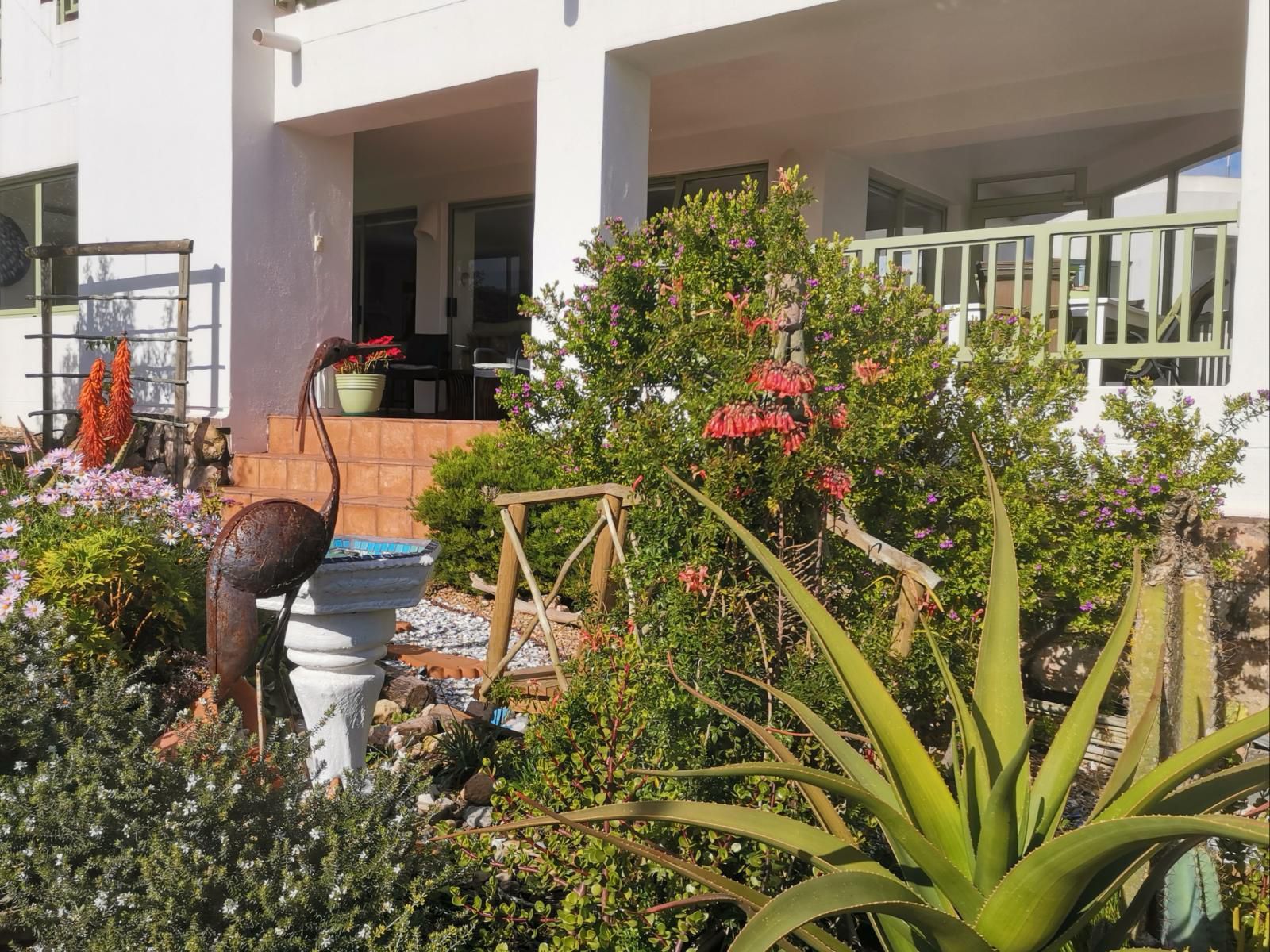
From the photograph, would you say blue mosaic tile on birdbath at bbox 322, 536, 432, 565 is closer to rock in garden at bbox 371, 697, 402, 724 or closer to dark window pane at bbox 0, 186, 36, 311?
rock in garden at bbox 371, 697, 402, 724

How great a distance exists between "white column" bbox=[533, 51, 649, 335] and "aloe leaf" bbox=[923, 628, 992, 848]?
5.16 m

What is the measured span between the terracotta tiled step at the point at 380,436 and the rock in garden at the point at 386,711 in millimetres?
3162

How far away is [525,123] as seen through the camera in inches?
372

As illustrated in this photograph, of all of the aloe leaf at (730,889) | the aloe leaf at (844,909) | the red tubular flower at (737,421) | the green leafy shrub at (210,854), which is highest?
the red tubular flower at (737,421)

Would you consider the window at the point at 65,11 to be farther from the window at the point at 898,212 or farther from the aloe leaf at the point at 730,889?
the aloe leaf at the point at 730,889

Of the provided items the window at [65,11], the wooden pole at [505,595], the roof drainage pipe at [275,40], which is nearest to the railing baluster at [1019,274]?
the wooden pole at [505,595]

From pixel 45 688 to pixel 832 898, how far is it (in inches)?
94.3

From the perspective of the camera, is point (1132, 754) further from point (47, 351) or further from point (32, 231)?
point (32, 231)

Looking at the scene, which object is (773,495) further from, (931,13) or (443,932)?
(931,13)

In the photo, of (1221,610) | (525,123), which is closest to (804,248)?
(1221,610)

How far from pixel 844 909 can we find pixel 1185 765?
1.80 feet

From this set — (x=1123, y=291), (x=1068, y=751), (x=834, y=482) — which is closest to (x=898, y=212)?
(x=1123, y=291)

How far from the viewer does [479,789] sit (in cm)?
323

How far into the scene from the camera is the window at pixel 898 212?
9.44 m
